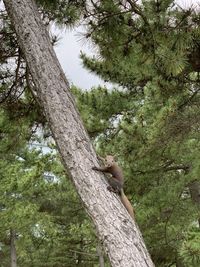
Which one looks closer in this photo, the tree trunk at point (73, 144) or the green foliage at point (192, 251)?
the tree trunk at point (73, 144)

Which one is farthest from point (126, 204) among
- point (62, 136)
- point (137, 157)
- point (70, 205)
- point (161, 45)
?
point (70, 205)

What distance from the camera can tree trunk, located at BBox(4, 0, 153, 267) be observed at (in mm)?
3740

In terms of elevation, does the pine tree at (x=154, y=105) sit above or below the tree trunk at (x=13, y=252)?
below

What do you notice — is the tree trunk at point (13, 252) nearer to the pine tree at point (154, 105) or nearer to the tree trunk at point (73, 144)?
the pine tree at point (154, 105)

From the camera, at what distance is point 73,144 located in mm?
4242

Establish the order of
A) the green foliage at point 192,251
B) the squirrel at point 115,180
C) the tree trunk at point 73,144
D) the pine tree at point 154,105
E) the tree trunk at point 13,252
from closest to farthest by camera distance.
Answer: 1. the tree trunk at point 73,144
2. the squirrel at point 115,180
3. the green foliage at point 192,251
4. the pine tree at point 154,105
5. the tree trunk at point 13,252

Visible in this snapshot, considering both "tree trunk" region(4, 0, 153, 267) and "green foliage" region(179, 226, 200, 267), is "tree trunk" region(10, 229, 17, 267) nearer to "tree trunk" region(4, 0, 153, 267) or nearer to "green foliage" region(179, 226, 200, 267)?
"green foliage" region(179, 226, 200, 267)

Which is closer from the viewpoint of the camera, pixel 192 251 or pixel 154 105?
pixel 192 251

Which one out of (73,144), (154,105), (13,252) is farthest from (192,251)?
(13,252)

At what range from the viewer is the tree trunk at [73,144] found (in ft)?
12.3

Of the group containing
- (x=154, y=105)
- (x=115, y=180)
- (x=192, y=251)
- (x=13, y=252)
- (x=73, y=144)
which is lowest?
(x=192, y=251)

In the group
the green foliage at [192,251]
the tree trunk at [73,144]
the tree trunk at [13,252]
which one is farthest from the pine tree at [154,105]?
the tree trunk at [13,252]

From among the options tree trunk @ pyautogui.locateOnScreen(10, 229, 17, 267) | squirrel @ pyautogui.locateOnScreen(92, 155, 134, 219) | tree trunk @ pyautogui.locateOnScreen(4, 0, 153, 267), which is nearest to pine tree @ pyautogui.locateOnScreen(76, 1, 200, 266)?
tree trunk @ pyautogui.locateOnScreen(4, 0, 153, 267)

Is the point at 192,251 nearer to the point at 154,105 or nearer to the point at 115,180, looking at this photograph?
the point at 115,180
